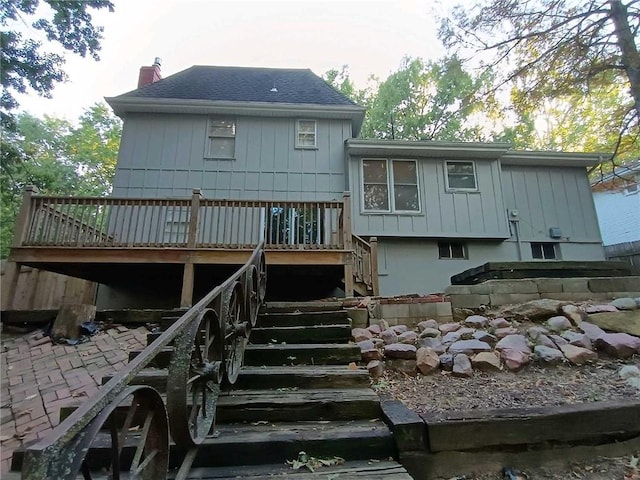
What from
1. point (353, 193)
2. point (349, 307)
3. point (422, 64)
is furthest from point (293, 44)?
point (349, 307)

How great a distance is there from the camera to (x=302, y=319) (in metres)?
3.66

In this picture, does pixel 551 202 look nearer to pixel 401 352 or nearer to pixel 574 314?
pixel 574 314

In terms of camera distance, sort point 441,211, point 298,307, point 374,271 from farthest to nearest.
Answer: point 441,211, point 374,271, point 298,307

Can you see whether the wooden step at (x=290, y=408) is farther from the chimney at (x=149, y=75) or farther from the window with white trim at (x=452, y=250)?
the chimney at (x=149, y=75)

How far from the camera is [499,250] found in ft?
27.9

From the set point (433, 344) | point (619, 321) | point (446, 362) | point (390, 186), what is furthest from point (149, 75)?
point (619, 321)

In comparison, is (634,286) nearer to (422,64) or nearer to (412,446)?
(412,446)

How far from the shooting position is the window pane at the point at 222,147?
8.66m

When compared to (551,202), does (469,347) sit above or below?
below

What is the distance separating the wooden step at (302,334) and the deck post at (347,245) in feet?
6.53

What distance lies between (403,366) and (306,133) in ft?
24.0

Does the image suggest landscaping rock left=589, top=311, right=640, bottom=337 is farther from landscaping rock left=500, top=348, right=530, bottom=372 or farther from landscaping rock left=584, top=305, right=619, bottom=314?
landscaping rock left=500, top=348, right=530, bottom=372

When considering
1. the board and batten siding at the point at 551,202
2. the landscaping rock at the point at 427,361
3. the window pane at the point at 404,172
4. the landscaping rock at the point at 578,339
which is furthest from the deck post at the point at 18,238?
the board and batten siding at the point at 551,202

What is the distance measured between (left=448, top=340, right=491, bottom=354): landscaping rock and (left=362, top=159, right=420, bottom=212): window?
557cm
